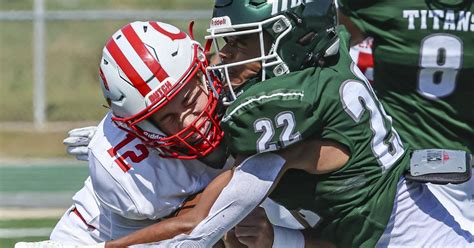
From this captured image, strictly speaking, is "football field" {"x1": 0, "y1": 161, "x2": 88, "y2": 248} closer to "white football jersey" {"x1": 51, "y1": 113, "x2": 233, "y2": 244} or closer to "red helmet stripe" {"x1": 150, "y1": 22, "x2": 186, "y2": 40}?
"white football jersey" {"x1": 51, "y1": 113, "x2": 233, "y2": 244}

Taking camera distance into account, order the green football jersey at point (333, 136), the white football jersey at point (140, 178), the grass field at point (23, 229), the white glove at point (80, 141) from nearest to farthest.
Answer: the green football jersey at point (333, 136), the white football jersey at point (140, 178), the white glove at point (80, 141), the grass field at point (23, 229)

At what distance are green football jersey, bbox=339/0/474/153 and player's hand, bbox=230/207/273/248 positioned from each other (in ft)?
4.93

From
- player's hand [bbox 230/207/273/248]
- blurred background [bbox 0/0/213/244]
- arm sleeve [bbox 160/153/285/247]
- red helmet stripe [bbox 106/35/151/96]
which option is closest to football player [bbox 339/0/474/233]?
player's hand [bbox 230/207/273/248]

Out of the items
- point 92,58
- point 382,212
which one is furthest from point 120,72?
point 92,58

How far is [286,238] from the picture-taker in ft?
11.0

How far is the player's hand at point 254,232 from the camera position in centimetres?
331

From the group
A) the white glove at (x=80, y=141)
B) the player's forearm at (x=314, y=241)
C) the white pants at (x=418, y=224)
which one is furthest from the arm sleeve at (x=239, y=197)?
the white glove at (x=80, y=141)

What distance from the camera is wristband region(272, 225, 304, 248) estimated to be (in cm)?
332

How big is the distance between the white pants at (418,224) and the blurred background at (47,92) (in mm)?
3716

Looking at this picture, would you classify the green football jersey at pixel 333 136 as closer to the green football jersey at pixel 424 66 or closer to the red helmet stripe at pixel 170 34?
the red helmet stripe at pixel 170 34

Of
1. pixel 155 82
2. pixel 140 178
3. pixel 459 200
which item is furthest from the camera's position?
pixel 459 200

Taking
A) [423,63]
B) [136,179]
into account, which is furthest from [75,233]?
[423,63]

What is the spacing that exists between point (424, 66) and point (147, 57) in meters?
1.74

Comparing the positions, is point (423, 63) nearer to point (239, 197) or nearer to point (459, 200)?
point (459, 200)
